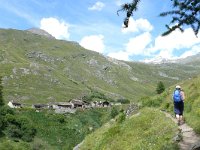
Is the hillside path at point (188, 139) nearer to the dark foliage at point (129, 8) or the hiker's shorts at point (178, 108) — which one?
the hiker's shorts at point (178, 108)

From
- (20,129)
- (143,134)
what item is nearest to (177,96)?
(143,134)

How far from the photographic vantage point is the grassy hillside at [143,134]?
19.6 metres

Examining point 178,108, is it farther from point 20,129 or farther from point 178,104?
point 20,129

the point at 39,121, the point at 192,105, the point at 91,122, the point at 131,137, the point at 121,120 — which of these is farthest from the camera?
the point at 91,122

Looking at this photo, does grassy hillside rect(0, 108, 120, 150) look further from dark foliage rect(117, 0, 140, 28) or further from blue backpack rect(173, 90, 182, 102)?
dark foliage rect(117, 0, 140, 28)

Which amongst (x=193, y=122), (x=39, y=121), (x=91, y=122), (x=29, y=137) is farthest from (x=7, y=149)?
(x=193, y=122)

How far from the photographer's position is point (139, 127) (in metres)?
23.6

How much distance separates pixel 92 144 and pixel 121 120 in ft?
8.76

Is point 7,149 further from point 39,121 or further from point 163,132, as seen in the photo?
point 163,132

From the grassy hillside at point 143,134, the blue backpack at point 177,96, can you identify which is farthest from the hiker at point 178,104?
the grassy hillside at point 143,134

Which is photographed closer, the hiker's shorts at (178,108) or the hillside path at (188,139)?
the hillside path at (188,139)

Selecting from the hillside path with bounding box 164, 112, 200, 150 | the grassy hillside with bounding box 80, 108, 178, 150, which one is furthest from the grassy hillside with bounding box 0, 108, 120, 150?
the hillside path with bounding box 164, 112, 200, 150

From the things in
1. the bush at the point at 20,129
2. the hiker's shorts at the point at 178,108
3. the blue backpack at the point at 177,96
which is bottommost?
the bush at the point at 20,129

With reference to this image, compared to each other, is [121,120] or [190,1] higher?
[190,1]
